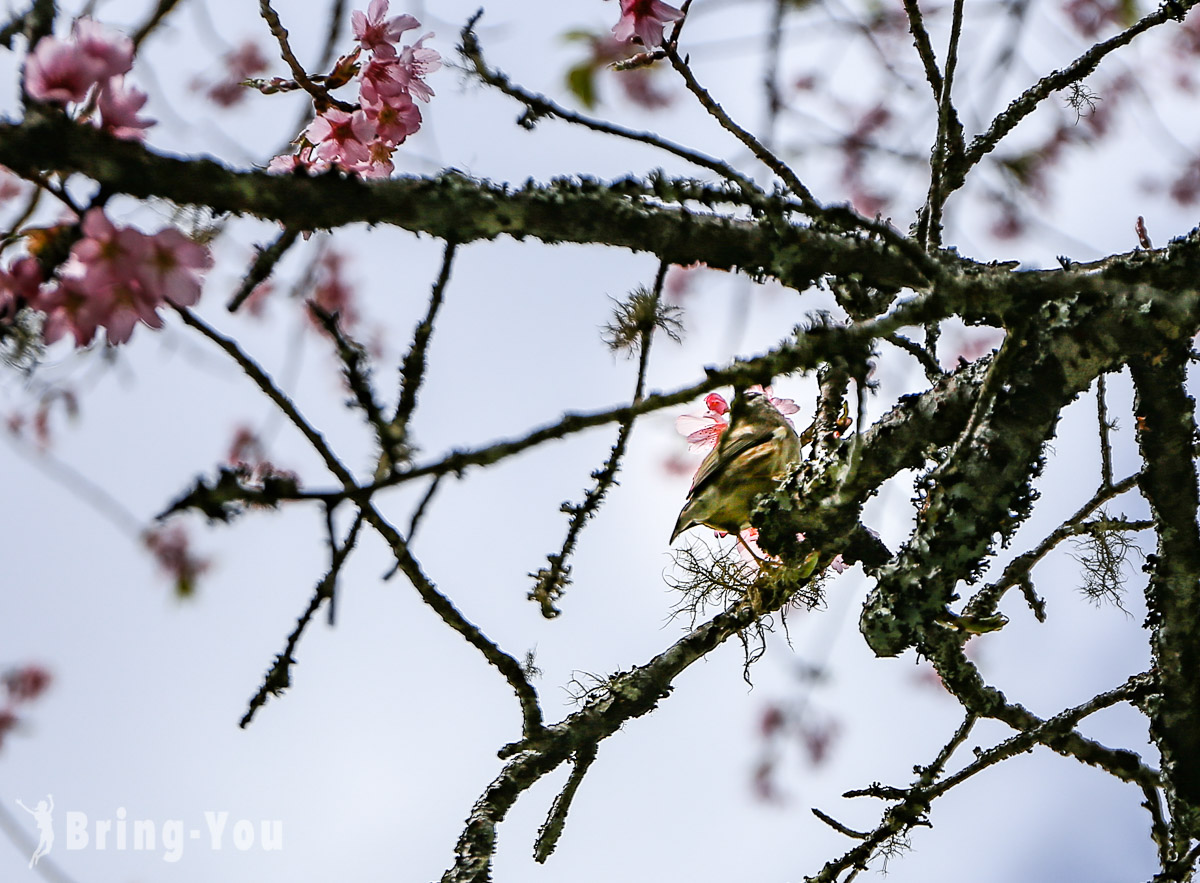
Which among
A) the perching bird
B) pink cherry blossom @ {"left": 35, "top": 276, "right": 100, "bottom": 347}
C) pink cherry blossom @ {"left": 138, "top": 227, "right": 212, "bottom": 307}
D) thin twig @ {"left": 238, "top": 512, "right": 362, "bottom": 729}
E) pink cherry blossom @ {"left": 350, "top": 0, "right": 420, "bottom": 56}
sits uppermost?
pink cherry blossom @ {"left": 350, "top": 0, "right": 420, "bottom": 56}

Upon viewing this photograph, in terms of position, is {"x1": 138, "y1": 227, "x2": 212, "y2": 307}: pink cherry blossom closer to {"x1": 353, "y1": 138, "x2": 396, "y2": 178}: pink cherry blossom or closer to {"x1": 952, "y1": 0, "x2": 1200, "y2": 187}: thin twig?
{"x1": 353, "y1": 138, "x2": 396, "y2": 178}: pink cherry blossom

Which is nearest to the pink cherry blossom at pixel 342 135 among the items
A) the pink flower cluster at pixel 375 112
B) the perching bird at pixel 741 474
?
the pink flower cluster at pixel 375 112

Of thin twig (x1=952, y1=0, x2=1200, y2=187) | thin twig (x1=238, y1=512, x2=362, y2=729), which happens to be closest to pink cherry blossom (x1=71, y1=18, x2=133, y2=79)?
thin twig (x1=238, y1=512, x2=362, y2=729)

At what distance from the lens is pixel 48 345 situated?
115cm

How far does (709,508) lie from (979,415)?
0.83m

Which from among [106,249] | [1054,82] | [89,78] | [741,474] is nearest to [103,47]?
[89,78]

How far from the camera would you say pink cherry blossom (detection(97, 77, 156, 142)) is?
1097 mm

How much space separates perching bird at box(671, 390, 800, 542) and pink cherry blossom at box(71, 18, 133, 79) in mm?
1327

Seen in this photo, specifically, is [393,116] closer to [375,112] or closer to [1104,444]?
[375,112]

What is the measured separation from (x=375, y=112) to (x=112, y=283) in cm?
90

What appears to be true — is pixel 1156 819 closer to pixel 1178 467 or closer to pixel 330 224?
pixel 1178 467

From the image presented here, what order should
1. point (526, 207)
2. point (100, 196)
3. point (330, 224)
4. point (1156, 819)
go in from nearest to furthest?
point (100, 196)
point (330, 224)
point (526, 207)
point (1156, 819)

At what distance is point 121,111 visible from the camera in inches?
43.4

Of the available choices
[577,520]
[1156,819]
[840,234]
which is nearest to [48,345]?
[577,520]
